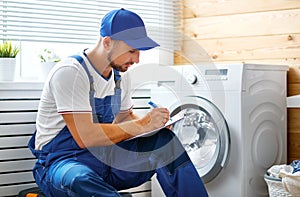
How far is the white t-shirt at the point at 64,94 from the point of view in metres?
2.52

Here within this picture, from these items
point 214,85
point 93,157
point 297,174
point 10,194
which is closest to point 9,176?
point 10,194

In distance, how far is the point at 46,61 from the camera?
3.42 m

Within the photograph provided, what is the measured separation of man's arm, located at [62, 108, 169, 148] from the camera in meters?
2.52

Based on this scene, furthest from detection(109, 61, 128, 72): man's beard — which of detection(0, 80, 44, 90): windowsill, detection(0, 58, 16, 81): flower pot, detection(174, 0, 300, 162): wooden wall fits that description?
detection(174, 0, 300, 162): wooden wall

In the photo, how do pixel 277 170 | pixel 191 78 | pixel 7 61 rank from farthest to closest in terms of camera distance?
pixel 191 78 → pixel 7 61 → pixel 277 170

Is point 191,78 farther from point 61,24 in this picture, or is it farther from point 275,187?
point 61,24

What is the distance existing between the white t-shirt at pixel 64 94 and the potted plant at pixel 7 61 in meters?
0.60

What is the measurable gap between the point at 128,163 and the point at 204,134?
77 cm

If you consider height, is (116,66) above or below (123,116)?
above

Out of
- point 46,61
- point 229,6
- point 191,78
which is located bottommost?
point 191,78

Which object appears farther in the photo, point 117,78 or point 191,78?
point 191,78

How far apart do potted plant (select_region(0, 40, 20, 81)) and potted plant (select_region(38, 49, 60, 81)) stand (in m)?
0.21

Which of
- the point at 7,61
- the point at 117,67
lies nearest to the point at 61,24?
the point at 7,61

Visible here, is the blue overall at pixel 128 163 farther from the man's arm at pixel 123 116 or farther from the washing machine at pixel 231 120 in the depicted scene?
the washing machine at pixel 231 120
